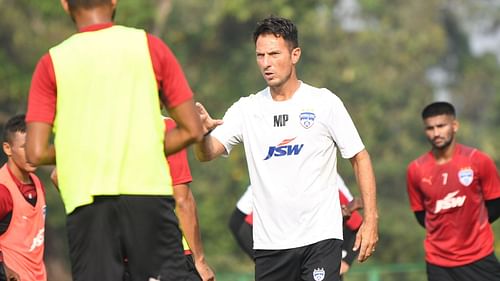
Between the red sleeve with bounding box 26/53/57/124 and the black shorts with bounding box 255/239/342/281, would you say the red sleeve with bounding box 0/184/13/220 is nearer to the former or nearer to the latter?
the black shorts with bounding box 255/239/342/281

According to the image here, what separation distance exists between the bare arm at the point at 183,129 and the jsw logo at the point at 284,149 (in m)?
2.29

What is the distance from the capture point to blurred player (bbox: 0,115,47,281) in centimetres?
840

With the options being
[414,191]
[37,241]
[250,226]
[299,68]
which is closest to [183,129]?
[37,241]

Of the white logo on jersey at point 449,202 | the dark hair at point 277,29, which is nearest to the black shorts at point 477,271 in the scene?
the white logo on jersey at point 449,202

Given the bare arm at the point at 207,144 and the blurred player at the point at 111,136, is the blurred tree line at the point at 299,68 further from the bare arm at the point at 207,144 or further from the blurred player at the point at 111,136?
Result: the blurred player at the point at 111,136

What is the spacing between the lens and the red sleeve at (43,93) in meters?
5.27

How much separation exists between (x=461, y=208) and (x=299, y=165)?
3.31 metres

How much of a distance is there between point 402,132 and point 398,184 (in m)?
2.35

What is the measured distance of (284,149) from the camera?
7.66 metres

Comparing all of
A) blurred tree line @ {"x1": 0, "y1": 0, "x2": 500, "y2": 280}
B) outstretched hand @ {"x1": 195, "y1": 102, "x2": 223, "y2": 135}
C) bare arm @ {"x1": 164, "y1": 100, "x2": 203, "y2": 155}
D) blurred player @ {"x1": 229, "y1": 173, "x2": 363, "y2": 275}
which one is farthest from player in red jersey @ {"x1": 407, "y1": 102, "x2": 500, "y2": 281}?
blurred tree line @ {"x1": 0, "y1": 0, "x2": 500, "y2": 280}

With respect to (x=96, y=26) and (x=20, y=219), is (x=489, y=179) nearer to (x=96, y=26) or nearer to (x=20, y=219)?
(x=20, y=219)

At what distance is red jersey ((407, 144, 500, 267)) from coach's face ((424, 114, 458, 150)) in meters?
0.20

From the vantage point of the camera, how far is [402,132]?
39.8m

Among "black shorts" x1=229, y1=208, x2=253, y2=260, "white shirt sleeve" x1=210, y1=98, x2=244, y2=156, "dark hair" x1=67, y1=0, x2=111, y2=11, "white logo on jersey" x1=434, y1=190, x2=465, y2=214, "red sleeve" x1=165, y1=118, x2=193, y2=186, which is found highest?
"dark hair" x1=67, y1=0, x2=111, y2=11
